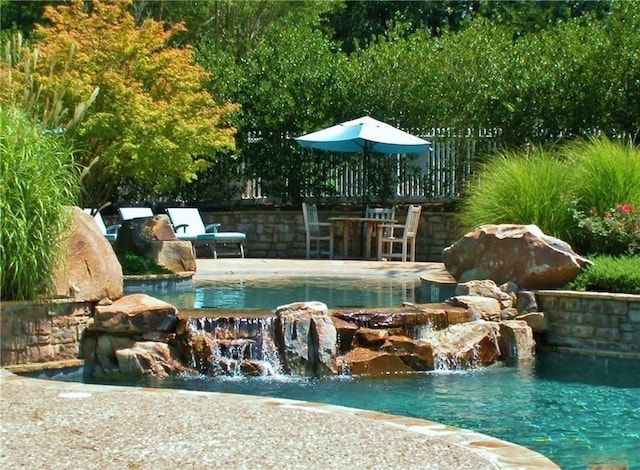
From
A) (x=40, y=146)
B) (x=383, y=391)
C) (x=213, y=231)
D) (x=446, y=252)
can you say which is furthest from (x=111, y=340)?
(x=213, y=231)

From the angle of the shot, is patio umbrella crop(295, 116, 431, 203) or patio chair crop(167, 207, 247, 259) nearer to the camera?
patio chair crop(167, 207, 247, 259)

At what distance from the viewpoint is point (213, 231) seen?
18.7 metres

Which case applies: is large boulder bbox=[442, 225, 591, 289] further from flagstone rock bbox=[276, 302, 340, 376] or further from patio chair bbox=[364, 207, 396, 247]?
patio chair bbox=[364, 207, 396, 247]

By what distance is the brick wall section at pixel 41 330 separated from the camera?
904cm

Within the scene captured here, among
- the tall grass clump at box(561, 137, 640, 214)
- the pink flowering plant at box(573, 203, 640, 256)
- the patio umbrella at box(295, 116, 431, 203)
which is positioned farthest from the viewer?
the patio umbrella at box(295, 116, 431, 203)

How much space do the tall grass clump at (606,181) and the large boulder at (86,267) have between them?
18.6 feet

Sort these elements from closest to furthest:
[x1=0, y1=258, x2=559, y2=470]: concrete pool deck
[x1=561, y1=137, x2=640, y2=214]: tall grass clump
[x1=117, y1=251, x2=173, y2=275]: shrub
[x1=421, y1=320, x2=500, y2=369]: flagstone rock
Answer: [x1=0, y1=258, x2=559, y2=470]: concrete pool deck
[x1=421, y1=320, x2=500, y2=369]: flagstone rock
[x1=561, y1=137, x2=640, y2=214]: tall grass clump
[x1=117, y1=251, x2=173, y2=275]: shrub

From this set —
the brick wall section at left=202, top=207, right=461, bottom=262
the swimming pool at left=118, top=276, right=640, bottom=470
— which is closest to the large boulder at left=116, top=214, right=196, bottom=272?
the swimming pool at left=118, top=276, right=640, bottom=470

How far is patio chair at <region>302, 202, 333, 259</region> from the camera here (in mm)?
18406

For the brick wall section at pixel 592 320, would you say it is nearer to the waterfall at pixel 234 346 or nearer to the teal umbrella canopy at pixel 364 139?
the waterfall at pixel 234 346

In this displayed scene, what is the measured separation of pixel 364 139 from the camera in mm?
17750

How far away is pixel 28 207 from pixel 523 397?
14.6 ft

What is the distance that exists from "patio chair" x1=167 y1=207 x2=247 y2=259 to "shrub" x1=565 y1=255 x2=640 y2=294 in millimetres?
7597

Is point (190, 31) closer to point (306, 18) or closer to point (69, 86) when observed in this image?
point (306, 18)
